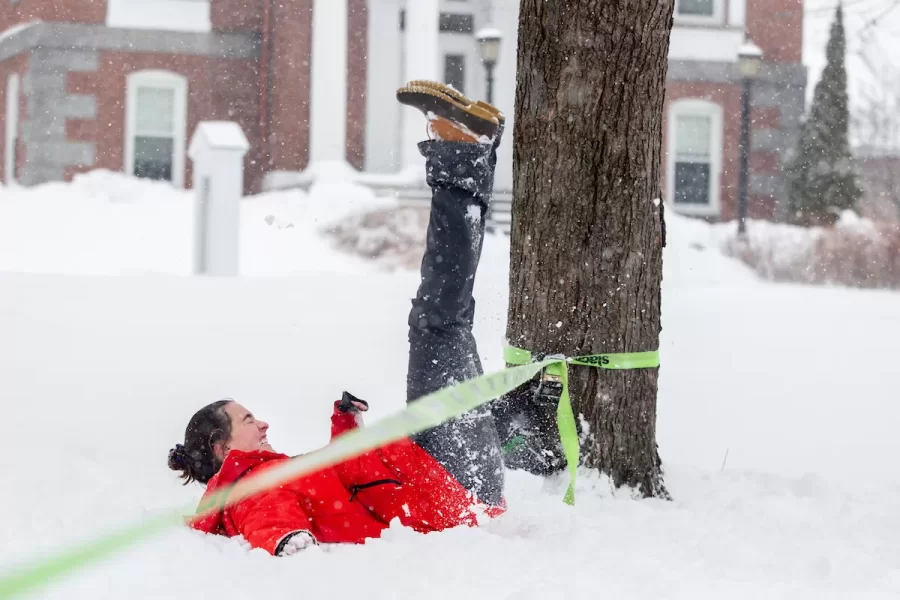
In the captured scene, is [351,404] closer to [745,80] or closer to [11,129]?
[745,80]

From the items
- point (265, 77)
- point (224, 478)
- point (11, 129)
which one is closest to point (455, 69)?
point (265, 77)

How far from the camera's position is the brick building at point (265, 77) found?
17.3 meters

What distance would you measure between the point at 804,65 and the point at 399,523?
1943 cm

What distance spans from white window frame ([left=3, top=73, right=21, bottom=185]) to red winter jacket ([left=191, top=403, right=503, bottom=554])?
58.8ft

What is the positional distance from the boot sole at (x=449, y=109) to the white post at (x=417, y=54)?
45.6ft

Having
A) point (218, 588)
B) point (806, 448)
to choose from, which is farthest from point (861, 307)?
point (218, 588)

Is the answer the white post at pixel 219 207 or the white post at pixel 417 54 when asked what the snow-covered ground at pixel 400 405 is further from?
the white post at pixel 417 54

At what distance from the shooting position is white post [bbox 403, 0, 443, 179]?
55.7 ft

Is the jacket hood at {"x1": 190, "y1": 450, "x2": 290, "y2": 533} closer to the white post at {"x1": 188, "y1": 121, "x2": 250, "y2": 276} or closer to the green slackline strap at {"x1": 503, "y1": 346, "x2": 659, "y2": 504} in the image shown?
the green slackline strap at {"x1": 503, "y1": 346, "x2": 659, "y2": 504}

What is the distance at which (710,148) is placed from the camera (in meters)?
20.1

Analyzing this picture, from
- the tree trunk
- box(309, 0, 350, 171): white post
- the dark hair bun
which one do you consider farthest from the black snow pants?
box(309, 0, 350, 171): white post

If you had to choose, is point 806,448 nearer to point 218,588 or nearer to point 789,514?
point 789,514

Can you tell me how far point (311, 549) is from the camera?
268cm

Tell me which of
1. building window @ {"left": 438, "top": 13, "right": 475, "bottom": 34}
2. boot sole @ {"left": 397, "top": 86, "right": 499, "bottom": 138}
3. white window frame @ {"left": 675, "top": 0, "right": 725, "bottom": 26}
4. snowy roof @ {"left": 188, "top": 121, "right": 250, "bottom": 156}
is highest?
white window frame @ {"left": 675, "top": 0, "right": 725, "bottom": 26}
